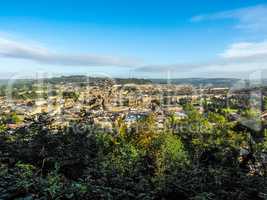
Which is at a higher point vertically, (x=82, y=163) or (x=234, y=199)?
(x=234, y=199)

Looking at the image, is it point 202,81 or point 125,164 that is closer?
point 125,164

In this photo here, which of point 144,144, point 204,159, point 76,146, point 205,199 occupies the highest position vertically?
point 205,199

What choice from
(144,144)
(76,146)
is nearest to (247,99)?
(144,144)

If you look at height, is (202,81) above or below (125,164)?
above

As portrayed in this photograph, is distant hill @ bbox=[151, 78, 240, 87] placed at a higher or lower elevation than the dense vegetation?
higher

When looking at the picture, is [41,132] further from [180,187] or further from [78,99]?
[78,99]

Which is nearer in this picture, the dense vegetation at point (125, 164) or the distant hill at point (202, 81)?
the dense vegetation at point (125, 164)

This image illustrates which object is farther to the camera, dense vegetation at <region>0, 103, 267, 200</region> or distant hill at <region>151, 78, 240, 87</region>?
distant hill at <region>151, 78, 240, 87</region>

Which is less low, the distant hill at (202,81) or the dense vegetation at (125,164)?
the distant hill at (202,81)
